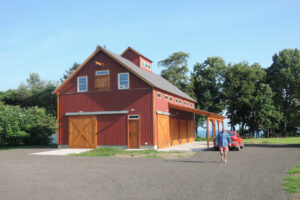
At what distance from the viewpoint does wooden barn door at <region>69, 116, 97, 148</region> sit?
2503 centimetres

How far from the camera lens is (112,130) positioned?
80.0ft

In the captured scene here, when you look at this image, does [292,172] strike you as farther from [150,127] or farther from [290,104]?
[290,104]

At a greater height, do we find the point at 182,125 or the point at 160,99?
the point at 160,99

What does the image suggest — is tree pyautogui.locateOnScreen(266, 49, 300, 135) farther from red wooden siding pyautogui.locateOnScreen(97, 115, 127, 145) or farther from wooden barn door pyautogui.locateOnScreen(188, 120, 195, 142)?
red wooden siding pyautogui.locateOnScreen(97, 115, 127, 145)

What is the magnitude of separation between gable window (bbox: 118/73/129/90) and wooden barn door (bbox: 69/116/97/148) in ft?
11.4

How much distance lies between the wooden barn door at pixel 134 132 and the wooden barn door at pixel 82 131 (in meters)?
3.09

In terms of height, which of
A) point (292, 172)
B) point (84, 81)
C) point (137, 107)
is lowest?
point (292, 172)

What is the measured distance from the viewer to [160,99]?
25.2m

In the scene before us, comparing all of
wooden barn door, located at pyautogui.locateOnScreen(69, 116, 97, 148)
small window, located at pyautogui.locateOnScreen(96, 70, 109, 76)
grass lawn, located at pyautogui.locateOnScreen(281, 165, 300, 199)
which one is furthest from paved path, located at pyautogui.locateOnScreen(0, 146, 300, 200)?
small window, located at pyautogui.locateOnScreen(96, 70, 109, 76)

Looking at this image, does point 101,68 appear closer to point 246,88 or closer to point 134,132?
point 134,132

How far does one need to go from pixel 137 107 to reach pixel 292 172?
14.4 m

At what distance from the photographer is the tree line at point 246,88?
47.5 meters

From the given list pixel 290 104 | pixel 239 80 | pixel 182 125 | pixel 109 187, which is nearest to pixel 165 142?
pixel 182 125

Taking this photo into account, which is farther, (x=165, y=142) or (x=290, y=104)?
(x=290, y=104)
